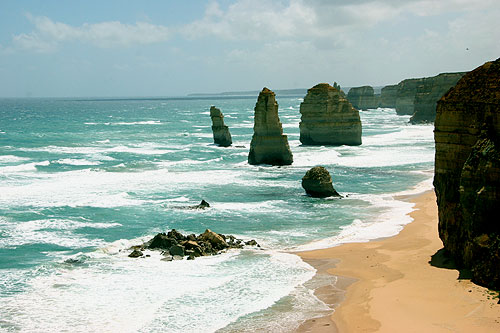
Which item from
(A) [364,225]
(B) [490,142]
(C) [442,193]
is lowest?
(A) [364,225]

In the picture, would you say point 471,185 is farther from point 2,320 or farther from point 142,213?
point 142,213

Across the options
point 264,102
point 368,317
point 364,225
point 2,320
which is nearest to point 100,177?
point 264,102

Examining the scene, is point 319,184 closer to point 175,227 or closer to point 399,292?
point 175,227

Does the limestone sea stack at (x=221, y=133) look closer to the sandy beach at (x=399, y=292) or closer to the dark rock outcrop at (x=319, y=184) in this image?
the dark rock outcrop at (x=319, y=184)

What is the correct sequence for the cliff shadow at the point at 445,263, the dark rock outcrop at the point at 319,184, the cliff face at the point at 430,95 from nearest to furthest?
1. the cliff shadow at the point at 445,263
2. the dark rock outcrop at the point at 319,184
3. the cliff face at the point at 430,95

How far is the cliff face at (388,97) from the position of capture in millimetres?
150125

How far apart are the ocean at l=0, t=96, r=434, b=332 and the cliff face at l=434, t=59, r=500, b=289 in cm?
436

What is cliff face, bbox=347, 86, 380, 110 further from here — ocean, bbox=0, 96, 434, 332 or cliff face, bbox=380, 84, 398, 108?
ocean, bbox=0, 96, 434, 332

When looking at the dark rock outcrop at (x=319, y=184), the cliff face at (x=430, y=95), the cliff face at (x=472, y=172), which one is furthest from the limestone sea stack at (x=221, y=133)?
the cliff face at (x=472, y=172)

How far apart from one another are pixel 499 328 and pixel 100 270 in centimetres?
1266

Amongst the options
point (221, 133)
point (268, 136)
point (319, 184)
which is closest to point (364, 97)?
point (221, 133)

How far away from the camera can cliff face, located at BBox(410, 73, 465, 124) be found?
8512cm

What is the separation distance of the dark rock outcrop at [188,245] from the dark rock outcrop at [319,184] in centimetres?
1017

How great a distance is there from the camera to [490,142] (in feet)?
50.7
